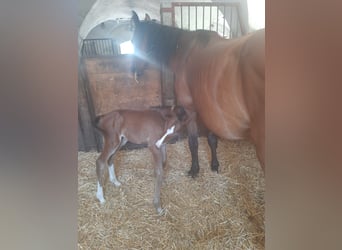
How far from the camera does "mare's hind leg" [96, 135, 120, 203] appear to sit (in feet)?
1.61

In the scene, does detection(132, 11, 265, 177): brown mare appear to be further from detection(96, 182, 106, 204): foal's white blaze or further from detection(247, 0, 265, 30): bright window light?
detection(96, 182, 106, 204): foal's white blaze

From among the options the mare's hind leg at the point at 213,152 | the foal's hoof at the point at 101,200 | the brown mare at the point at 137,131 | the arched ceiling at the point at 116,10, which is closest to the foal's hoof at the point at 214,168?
the mare's hind leg at the point at 213,152

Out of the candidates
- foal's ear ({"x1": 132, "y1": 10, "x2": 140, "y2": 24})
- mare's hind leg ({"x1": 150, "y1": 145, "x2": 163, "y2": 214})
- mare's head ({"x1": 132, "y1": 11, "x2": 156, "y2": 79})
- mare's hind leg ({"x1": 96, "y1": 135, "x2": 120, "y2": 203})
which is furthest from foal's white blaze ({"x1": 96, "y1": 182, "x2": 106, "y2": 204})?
foal's ear ({"x1": 132, "y1": 10, "x2": 140, "y2": 24})

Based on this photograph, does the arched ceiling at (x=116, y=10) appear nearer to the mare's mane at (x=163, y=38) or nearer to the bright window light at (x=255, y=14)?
the mare's mane at (x=163, y=38)

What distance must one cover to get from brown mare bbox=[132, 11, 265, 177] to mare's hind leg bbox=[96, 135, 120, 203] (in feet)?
0.48

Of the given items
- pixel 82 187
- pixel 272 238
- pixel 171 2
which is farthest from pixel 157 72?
pixel 272 238

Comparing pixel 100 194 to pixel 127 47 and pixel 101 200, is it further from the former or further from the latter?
pixel 127 47

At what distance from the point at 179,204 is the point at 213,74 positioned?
0.29m

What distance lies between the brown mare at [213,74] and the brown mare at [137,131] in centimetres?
6

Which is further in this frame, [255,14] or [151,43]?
[151,43]

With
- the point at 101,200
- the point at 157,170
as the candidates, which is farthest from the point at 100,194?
the point at 157,170

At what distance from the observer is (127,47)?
20.2 inches

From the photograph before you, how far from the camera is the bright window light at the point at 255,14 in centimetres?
40

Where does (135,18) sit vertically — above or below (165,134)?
above
